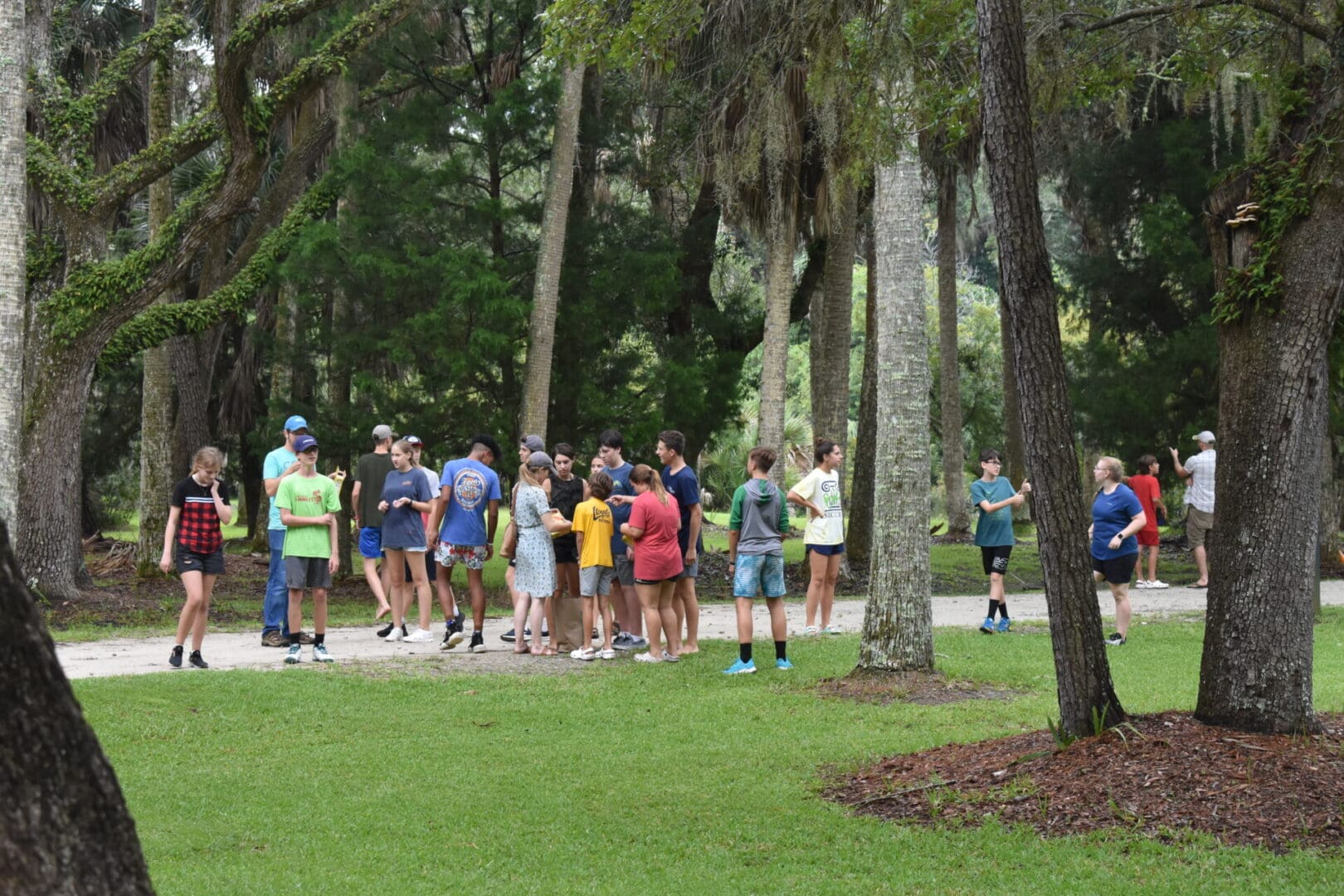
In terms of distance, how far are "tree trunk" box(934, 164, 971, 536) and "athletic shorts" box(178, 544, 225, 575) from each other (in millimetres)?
17978

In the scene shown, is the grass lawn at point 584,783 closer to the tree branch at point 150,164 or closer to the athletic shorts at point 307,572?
the athletic shorts at point 307,572

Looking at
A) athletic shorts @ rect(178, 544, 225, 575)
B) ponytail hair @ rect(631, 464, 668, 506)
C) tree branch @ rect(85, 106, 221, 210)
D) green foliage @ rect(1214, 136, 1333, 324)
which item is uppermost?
tree branch @ rect(85, 106, 221, 210)

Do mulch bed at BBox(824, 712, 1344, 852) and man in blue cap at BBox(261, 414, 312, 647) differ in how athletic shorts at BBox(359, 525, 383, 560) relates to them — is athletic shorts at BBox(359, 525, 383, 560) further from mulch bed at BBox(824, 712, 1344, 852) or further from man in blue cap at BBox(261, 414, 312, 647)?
mulch bed at BBox(824, 712, 1344, 852)

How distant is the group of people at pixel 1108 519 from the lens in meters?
12.0

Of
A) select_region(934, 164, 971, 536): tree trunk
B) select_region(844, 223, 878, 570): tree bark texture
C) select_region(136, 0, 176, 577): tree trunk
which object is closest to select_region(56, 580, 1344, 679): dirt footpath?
select_region(844, 223, 878, 570): tree bark texture

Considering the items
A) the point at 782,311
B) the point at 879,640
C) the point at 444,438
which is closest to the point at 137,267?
the point at 444,438

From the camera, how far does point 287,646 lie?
12734 millimetres

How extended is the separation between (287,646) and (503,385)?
20.4 ft

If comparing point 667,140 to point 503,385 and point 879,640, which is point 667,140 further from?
point 879,640

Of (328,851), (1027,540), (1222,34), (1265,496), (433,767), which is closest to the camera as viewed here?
(328,851)

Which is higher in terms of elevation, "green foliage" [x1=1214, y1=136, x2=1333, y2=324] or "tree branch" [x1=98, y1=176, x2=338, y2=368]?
"tree branch" [x1=98, y1=176, x2=338, y2=368]

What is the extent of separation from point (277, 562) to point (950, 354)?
1906 cm

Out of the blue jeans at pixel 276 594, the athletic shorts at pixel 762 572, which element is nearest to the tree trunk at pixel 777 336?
the athletic shorts at pixel 762 572

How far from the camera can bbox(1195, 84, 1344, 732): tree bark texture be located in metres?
6.68
